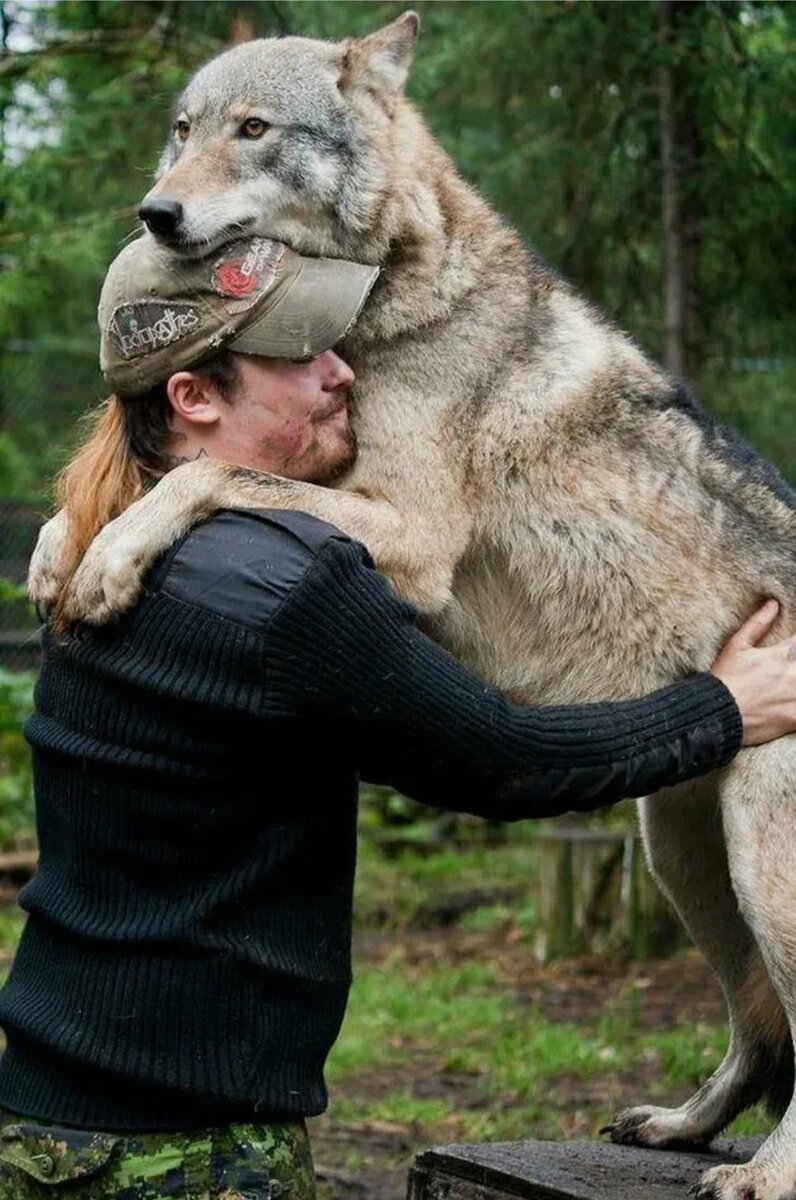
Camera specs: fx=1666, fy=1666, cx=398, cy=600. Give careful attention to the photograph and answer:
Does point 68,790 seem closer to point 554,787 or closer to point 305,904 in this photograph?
point 305,904

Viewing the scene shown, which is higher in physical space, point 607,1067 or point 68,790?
point 68,790

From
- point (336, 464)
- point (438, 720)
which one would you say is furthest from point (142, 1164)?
point (336, 464)

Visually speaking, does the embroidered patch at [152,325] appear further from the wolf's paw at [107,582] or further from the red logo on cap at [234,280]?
the wolf's paw at [107,582]

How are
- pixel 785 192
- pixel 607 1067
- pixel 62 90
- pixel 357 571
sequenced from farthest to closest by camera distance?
pixel 62 90, pixel 785 192, pixel 607 1067, pixel 357 571

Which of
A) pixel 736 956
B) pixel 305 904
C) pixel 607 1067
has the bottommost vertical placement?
pixel 607 1067

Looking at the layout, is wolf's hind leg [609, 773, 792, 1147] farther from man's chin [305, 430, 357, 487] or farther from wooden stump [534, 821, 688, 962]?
wooden stump [534, 821, 688, 962]

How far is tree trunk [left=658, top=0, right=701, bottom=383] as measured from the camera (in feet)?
23.3

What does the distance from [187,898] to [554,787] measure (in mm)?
621

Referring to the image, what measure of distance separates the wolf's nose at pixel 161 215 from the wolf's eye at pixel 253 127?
0.59 meters

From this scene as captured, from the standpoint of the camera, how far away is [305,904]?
2.65 m

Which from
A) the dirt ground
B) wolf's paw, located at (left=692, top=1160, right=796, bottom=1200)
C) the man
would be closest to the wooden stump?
the dirt ground

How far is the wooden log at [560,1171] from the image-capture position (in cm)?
314

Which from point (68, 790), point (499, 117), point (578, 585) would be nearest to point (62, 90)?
point (499, 117)

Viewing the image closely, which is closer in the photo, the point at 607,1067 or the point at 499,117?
the point at 607,1067
